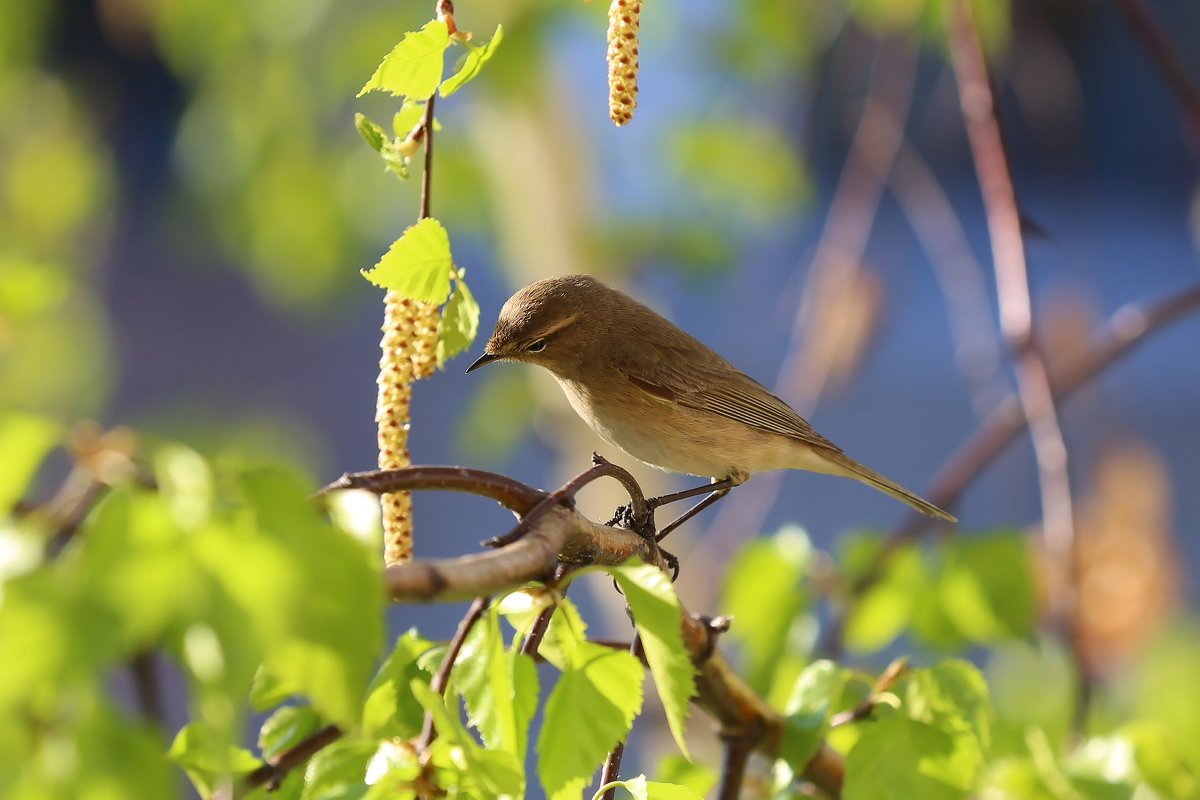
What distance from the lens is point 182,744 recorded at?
3.17 feet

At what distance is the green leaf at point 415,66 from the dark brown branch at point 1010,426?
1.24 m

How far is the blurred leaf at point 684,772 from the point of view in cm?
139

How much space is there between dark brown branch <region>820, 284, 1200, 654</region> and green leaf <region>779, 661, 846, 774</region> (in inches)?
25.8

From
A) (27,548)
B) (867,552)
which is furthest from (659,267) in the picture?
(27,548)

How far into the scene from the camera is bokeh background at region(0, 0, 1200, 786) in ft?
9.98

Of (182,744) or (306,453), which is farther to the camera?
(306,453)

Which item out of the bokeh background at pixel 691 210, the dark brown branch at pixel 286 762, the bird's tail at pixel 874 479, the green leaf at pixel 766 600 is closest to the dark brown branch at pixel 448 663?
the dark brown branch at pixel 286 762

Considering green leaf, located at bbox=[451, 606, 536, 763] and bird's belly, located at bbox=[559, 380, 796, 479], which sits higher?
bird's belly, located at bbox=[559, 380, 796, 479]

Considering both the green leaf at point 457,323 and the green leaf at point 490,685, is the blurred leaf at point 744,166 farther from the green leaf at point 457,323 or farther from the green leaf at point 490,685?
the green leaf at point 490,685

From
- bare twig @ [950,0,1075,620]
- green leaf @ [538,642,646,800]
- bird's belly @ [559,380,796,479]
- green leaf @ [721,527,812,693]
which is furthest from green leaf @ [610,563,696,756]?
bird's belly @ [559,380,796,479]

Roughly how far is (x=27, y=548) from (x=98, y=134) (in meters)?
5.13

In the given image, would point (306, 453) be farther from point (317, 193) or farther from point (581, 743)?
point (581, 743)

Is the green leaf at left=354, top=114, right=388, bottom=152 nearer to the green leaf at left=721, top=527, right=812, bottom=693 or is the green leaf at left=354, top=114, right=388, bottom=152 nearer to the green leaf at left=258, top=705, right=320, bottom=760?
the green leaf at left=258, top=705, right=320, bottom=760

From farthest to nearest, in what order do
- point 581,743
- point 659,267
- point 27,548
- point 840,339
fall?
point 659,267
point 840,339
point 581,743
point 27,548
